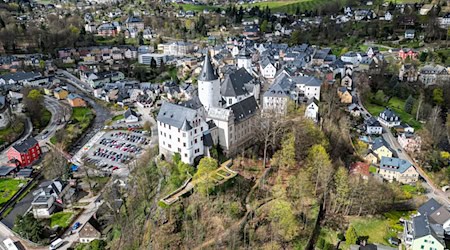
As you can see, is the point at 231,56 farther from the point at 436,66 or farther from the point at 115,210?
the point at 115,210

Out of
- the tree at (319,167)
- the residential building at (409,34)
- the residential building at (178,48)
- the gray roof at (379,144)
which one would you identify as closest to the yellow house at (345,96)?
the gray roof at (379,144)

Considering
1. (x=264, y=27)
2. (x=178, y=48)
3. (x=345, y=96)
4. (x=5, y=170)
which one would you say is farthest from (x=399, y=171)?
(x=264, y=27)

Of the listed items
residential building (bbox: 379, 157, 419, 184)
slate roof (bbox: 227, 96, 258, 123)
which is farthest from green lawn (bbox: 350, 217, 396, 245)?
slate roof (bbox: 227, 96, 258, 123)

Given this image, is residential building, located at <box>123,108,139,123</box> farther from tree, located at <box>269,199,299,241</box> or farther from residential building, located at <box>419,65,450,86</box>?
residential building, located at <box>419,65,450,86</box>

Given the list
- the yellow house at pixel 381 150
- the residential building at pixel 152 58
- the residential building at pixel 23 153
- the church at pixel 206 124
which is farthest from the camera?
the residential building at pixel 152 58

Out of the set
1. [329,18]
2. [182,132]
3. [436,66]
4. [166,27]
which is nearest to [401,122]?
[436,66]

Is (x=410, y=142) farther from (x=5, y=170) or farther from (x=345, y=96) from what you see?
(x=5, y=170)

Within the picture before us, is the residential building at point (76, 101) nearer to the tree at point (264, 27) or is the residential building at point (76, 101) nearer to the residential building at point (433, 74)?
the tree at point (264, 27)
